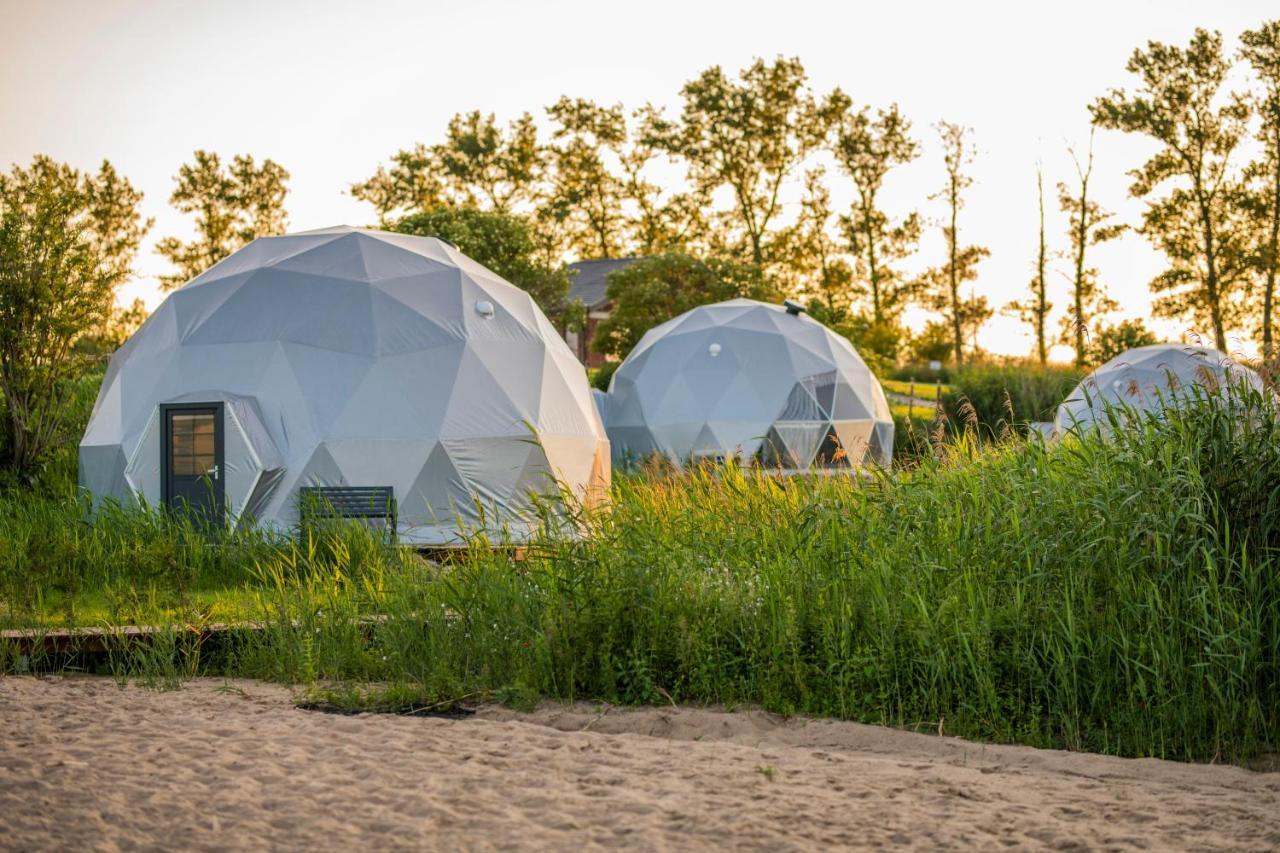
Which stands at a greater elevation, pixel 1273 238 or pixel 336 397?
pixel 1273 238

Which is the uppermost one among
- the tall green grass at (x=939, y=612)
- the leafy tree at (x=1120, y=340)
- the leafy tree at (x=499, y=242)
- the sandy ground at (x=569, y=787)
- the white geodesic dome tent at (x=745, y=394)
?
the leafy tree at (x=499, y=242)

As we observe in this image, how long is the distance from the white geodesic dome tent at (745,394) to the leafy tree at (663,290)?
1196 cm

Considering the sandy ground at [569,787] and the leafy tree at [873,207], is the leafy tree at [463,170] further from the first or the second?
the sandy ground at [569,787]

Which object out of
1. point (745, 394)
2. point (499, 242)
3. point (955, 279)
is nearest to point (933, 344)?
point (955, 279)

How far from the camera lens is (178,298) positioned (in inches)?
641

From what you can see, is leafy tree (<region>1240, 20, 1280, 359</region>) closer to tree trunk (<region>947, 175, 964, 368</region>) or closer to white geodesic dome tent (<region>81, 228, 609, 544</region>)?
tree trunk (<region>947, 175, 964, 368</region>)

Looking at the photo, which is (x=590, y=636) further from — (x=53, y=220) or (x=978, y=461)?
(x=53, y=220)

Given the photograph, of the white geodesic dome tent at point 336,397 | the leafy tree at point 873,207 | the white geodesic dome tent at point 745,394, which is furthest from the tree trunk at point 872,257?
the white geodesic dome tent at point 336,397

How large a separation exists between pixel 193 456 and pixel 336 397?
183 cm

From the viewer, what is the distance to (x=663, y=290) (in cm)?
3844

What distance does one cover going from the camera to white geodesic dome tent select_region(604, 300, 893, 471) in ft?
80.0

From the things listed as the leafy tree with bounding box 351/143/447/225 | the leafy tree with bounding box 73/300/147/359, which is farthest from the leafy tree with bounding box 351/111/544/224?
the leafy tree with bounding box 73/300/147/359

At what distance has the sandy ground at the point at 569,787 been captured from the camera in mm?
4523

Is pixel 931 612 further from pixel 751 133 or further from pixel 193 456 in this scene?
pixel 751 133
